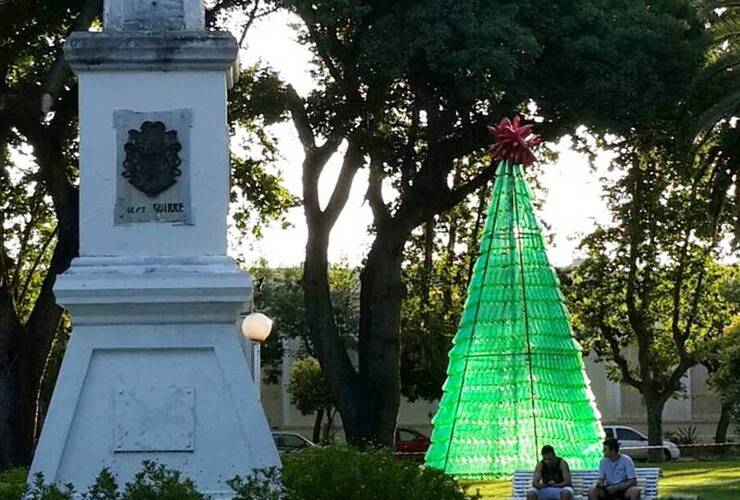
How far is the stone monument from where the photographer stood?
12.7 meters

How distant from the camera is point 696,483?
2847 cm

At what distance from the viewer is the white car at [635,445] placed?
43.8 m

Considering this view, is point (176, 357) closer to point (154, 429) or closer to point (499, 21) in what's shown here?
point (154, 429)

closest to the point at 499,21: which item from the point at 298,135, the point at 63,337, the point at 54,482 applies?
the point at 298,135

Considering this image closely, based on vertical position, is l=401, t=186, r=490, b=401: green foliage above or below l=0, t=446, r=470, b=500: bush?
above

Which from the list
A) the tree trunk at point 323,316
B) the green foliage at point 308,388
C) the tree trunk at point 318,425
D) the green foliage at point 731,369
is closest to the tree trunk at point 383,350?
the tree trunk at point 323,316

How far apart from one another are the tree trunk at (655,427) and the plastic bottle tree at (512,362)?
1760cm

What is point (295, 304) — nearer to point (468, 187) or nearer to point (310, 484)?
point (468, 187)

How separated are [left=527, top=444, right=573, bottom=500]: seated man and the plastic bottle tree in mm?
5455

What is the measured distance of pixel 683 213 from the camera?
132ft

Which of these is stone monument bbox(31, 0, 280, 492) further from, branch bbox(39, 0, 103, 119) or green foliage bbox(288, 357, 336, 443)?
green foliage bbox(288, 357, 336, 443)

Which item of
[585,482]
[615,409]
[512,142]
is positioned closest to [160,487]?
[585,482]

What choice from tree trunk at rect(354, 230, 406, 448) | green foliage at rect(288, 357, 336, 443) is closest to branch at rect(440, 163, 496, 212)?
tree trunk at rect(354, 230, 406, 448)

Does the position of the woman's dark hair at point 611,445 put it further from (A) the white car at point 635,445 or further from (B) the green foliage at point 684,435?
(B) the green foliage at point 684,435
